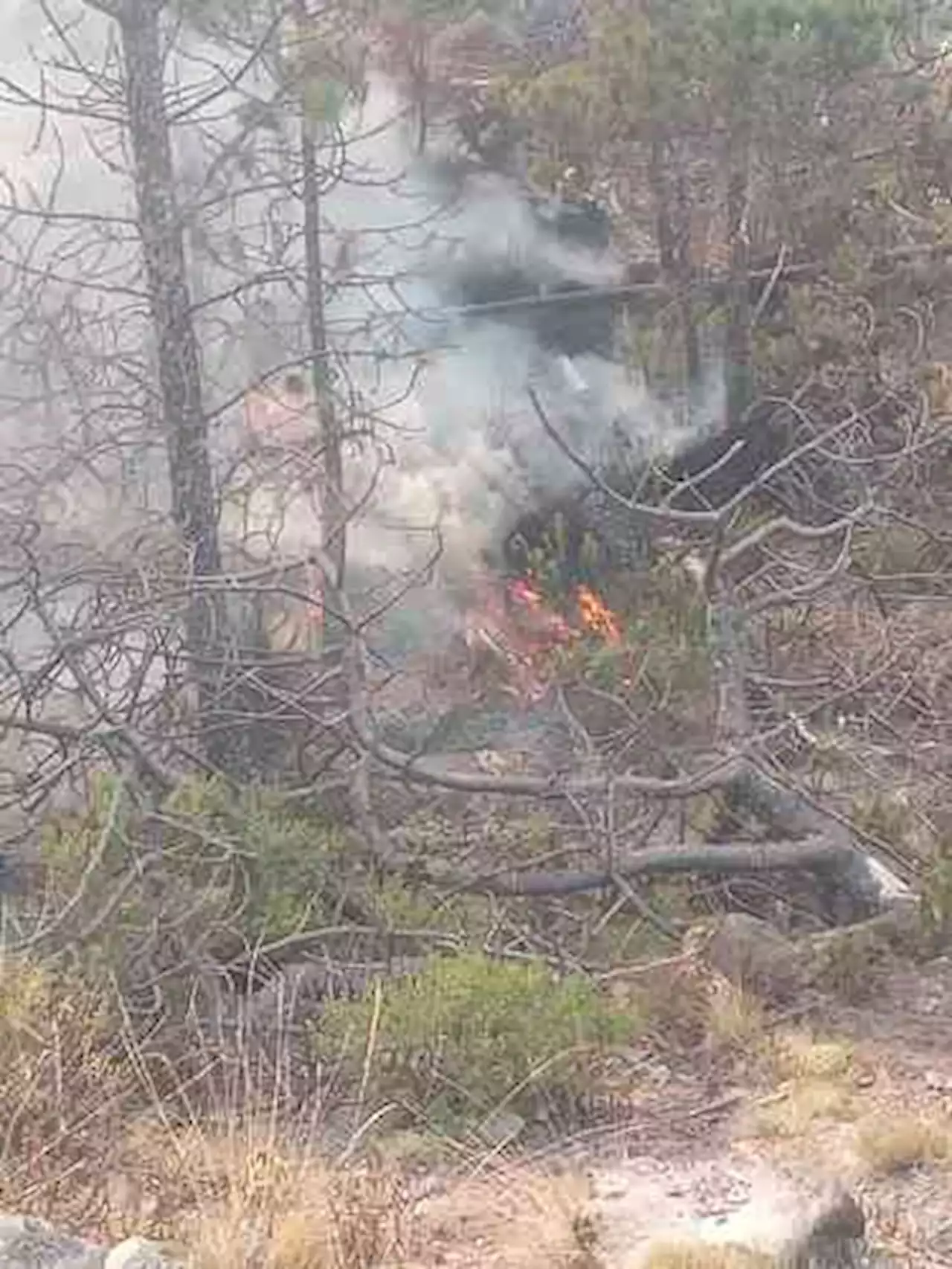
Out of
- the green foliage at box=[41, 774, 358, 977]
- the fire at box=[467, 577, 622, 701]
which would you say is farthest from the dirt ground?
the fire at box=[467, 577, 622, 701]

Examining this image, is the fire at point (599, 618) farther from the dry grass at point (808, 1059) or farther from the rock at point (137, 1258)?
the rock at point (137, 1258)

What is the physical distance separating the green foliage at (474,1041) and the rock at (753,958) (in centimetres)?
97

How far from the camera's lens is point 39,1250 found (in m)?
3.00

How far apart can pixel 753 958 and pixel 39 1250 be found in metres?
2.93

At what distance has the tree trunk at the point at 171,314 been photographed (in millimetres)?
7316

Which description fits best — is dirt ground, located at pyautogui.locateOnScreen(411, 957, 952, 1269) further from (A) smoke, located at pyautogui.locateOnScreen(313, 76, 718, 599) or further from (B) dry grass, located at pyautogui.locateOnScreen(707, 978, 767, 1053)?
(A) smoke, located at pyautogui.locateOnScreen(313, 76, 718, 599)

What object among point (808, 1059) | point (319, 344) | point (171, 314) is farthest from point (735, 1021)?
point (319, 344)

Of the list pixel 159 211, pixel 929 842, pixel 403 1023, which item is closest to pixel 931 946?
pixel 929 842

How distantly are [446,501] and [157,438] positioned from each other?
3357mm

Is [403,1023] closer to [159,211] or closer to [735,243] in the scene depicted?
[159,211]

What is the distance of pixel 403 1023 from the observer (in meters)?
4.41

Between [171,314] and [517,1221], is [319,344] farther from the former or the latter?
[517,1221]

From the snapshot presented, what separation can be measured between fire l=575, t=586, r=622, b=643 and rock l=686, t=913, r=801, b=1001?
4330 mm

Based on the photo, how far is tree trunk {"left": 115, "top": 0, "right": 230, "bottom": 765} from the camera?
7.32 metres
